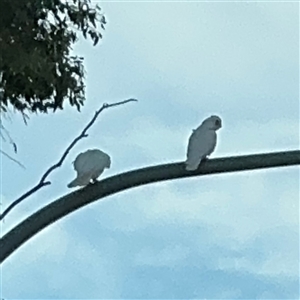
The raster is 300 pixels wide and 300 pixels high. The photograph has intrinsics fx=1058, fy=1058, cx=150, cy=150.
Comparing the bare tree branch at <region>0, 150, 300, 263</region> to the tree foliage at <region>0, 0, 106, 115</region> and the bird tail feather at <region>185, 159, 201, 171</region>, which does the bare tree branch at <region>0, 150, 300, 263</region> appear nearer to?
the bird tail feather at <region>185, 159, 201, 171</region>

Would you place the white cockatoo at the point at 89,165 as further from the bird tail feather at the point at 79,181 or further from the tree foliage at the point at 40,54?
the tree foliage at the point at 40,54

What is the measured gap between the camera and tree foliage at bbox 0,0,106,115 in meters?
9.88

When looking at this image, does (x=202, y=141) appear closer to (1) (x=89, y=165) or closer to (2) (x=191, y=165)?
(1) (x=89, y=165)

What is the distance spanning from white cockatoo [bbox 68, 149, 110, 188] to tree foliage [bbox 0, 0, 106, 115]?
11.6 ft

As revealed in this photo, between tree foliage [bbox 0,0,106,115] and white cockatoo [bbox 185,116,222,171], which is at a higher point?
tree foliage [bbox 0,0,106,115]

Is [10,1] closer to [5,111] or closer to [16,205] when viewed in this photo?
[5,111]

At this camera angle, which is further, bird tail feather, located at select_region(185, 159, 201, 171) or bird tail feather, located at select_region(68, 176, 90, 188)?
bird tail feather, located at select_region(68, 176, 90, 188)

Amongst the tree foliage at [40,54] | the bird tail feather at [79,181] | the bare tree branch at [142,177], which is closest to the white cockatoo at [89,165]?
the bird tail feather at [79,181]

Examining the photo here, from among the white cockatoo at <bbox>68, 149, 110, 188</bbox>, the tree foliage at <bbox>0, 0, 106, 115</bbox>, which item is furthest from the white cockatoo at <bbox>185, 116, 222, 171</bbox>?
the tree foliage at <bbox>0, 0, 106, 115</bbox>

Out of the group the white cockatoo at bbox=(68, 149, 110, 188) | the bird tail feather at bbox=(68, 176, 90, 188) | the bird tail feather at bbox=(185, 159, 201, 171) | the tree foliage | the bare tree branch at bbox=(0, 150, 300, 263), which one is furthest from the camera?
the tree foliage

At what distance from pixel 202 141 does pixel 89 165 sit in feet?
2.82

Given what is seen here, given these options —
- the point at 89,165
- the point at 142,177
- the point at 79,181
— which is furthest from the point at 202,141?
the point at 142,177

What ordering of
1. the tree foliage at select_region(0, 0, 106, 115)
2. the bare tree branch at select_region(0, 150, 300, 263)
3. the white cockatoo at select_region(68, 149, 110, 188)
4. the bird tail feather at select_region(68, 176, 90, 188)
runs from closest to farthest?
the bare tree branch at select_region(0, 150, 300, 263), the bird tail feather at select_region(68, 176, 90, 188), the white cockatoo at select_region(68, 149, 110, 188), the tree foliage at select_region(0, 0, 106, 115)

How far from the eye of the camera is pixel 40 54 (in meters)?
Answer: 10.2
